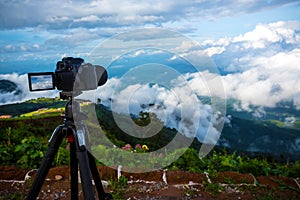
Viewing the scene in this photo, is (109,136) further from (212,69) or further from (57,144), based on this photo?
(57,144)

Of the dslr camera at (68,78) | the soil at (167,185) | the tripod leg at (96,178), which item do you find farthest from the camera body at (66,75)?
the soil at (167,185)

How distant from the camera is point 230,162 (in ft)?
12.8

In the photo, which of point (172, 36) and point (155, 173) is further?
point (155, 173)

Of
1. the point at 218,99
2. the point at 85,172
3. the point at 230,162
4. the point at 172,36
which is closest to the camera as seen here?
the point at 85,172

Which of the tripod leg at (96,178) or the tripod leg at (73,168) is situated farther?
the tripod leg at (96,178)

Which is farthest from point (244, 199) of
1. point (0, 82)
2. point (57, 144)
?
point (0, 82)

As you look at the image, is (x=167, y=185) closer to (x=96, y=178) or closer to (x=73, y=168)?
(x=96, y=178)

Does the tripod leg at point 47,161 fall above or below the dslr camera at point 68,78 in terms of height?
below

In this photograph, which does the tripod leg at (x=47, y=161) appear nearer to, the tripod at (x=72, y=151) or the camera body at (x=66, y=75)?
the tripod at (x=72, y=151)

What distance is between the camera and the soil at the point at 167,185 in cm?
322

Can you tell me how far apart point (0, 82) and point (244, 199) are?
3.01 m

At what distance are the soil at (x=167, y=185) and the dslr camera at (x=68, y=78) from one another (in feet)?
4.99

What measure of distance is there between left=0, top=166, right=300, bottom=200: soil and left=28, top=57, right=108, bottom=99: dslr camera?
152cm

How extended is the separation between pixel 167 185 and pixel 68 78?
6.25 ft
